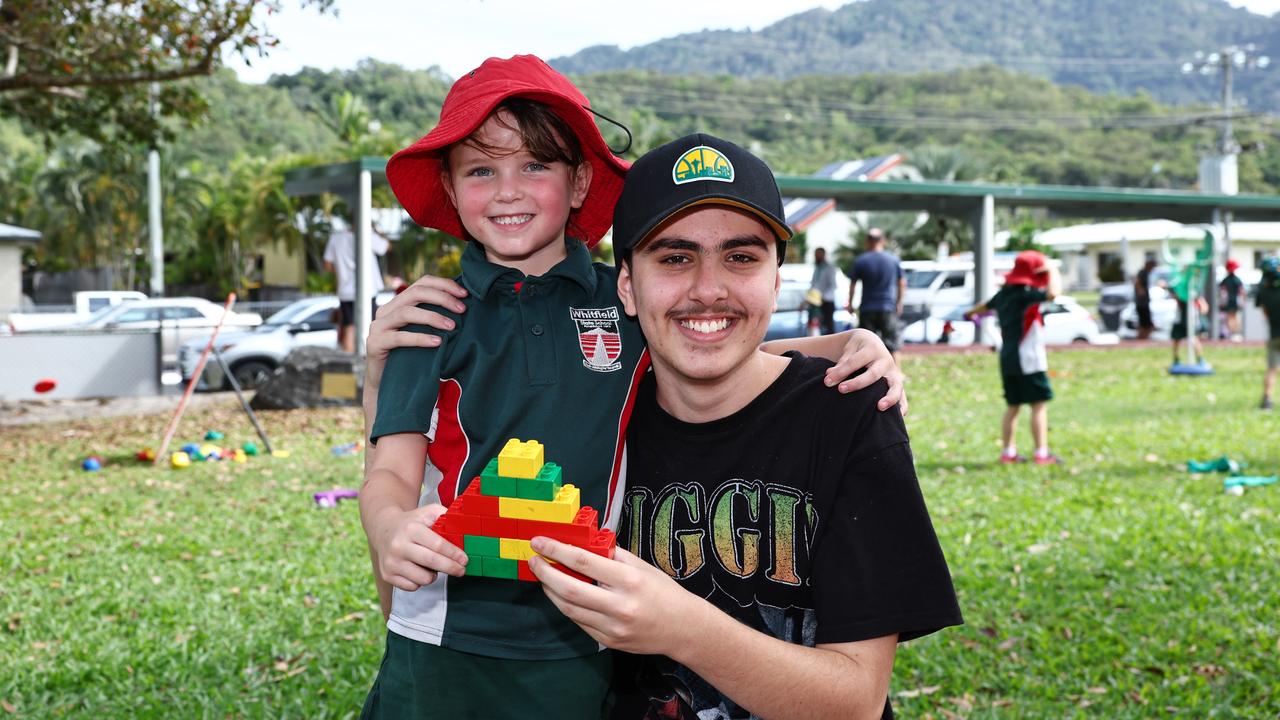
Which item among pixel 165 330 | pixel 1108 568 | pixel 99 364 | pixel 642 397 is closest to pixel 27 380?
pixel 99 364

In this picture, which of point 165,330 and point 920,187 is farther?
point 920,187

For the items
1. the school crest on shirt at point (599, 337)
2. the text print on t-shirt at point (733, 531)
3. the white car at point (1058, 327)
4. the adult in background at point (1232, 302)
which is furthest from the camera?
the white car at point (1058, 327)

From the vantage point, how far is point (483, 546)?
145cm

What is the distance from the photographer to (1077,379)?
16.4 metres

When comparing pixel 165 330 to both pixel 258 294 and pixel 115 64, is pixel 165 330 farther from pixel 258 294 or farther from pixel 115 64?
pixel 258 294

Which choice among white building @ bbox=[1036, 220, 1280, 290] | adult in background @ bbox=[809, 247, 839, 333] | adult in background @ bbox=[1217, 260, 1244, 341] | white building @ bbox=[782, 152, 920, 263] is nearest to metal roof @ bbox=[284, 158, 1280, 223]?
adult in background @ bbox=[809, 247, 839, 333]

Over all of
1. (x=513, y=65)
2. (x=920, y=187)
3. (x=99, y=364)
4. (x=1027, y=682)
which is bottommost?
(x=1027, y=682)

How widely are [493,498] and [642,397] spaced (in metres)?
0.59

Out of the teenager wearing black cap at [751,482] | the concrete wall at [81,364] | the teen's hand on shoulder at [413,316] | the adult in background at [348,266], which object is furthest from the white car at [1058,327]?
the teenager wearing black cap at [751,482]

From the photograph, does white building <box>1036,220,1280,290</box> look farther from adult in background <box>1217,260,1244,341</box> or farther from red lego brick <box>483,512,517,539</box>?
red lego brick <box>483,512,517,539</box>

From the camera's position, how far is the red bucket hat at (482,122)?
81.7 inches

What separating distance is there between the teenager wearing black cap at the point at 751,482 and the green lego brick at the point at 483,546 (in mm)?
318

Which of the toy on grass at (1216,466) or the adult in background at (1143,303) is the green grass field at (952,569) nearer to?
the toy on grass at (1216,466)

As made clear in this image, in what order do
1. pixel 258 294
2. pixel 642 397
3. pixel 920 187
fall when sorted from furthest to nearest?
pixel 258 294, pixel 920 187, pixel 642 397
